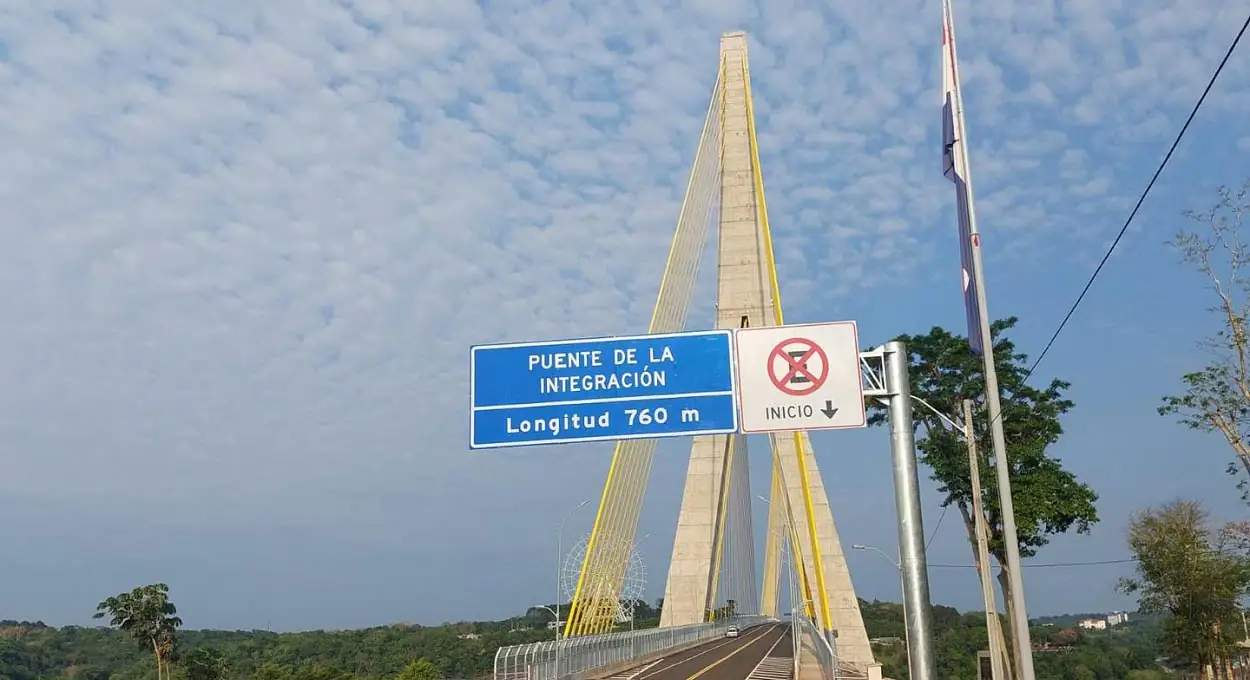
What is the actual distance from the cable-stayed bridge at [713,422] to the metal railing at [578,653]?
0.20 feet

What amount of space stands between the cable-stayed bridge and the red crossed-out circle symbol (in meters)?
0.02

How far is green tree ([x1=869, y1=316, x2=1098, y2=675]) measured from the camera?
29297 millimetres

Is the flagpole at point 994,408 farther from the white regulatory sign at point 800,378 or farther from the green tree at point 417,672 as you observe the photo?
the green tree at point 417,672

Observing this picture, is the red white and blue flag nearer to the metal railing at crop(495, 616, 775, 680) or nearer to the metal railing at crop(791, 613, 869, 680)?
the metal railing at crop(791, 613, 869, 680)

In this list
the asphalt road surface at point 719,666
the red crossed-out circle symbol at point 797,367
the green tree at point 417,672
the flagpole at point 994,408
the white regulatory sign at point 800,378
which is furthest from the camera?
the green tree at point 417,672

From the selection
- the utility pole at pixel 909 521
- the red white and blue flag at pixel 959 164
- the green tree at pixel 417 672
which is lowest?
the green tree at pixel 417 672

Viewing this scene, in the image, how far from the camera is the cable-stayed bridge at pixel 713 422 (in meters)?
9.95

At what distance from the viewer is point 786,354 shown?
32.9 ft

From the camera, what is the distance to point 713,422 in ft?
34.1

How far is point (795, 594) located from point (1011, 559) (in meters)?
18.5

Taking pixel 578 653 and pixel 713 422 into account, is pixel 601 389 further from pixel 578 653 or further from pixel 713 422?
pixel 578 653

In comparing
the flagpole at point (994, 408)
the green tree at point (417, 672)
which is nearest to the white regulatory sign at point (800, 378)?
the flagpole at point (994, 408)

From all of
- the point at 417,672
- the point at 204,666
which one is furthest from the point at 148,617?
the point at 417,672

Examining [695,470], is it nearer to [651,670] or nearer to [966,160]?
[651,670]
